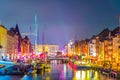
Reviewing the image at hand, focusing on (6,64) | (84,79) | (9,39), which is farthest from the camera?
(9,39)

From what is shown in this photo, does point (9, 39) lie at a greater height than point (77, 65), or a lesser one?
greater

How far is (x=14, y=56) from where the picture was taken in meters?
140

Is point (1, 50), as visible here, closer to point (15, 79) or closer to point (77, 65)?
point (77, 65)

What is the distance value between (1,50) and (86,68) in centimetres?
3078

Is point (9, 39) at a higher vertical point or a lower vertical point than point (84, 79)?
higher

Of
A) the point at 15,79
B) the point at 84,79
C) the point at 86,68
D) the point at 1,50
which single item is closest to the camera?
the point at 15,79

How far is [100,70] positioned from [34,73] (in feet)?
57.0

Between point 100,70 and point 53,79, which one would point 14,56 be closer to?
point 100,70

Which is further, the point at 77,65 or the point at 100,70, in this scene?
the point at 77,65

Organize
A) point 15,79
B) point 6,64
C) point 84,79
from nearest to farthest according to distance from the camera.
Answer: point 15,79 → point 84,79 → point 6,64

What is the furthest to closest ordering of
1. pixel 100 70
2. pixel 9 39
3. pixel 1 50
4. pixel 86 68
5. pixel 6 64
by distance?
pixel 9 39
pixel 86 68
pixel 1 50
pixel 100 70
pixel 6 64

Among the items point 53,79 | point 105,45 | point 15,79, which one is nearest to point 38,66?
point 53,79

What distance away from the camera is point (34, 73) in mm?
100875

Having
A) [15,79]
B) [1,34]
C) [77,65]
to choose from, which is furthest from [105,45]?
[15,79]
